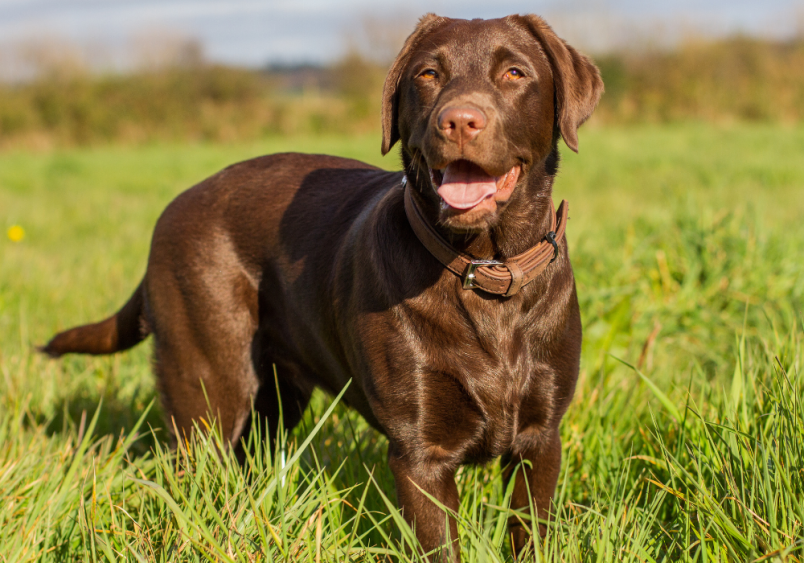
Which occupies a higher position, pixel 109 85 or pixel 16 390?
pixel 16 390

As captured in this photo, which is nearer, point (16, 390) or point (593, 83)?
point (593, 83)

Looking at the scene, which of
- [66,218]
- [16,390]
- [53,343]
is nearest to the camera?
[53,343]

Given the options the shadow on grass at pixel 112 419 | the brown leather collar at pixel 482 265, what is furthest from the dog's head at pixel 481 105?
the shadow on grass at pixel 112 419

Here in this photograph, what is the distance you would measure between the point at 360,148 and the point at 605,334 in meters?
13.4

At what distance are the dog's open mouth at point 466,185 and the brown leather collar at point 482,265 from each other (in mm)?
174

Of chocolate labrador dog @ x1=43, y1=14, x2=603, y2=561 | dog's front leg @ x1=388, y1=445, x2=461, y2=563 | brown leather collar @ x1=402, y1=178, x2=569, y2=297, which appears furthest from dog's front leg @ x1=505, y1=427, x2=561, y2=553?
brown leather collar @ x1=402, y1=178, x2=569, y2=297

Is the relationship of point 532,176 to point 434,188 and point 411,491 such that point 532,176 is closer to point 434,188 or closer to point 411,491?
point 434,188

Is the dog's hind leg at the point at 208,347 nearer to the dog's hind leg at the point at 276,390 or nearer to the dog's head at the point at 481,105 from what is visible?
the dog's hind leg at the point at 276,390

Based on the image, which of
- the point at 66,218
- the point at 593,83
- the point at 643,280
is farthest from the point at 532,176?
the point at 66,218

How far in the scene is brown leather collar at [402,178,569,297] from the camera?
220 centimetres

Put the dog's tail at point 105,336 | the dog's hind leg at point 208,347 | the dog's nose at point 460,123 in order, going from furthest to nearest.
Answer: the dog's tail at point 105,336
the dog's hind leg at point 208,347
the dog's nose at point 460,123

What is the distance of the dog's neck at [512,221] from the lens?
7.33 feet

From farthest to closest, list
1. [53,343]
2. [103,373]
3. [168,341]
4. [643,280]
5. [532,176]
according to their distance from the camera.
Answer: [643,280], [103,373], [53,343], [168,341], [532,176]

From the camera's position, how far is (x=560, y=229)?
2.36 metres
